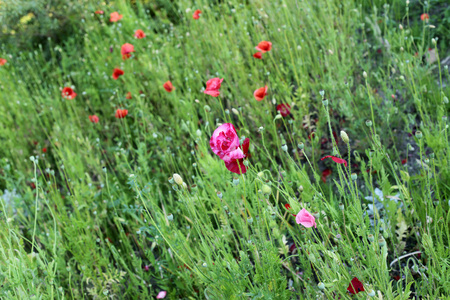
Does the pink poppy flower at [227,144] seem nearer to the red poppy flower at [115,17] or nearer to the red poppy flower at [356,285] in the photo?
the red poppy flower at [356,285]

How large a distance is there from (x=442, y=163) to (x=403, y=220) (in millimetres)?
289

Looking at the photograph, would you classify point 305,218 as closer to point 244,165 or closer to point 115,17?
point 244,165

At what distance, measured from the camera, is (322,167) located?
213 centimetres

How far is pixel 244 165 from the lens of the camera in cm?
123

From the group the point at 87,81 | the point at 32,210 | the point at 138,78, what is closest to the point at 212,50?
the point at 138,78

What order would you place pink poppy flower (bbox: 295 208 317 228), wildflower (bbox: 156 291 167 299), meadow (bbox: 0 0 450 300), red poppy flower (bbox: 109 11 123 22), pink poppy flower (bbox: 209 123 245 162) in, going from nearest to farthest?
pink poppy flower (bbox: 295 208 317 228) → pink poppy flower (bbox: 209 123 245 162) → meadow (bbox: 0 0 450 300) → wildflower (bbox: 156 291 167 299) → red poppy flower (bbox: 109 11 123 22)

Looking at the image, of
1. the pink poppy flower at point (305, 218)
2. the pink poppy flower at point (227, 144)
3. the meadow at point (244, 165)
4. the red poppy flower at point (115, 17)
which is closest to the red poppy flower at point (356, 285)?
the meadow at point (244, 165)

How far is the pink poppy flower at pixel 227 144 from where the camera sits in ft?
3.76

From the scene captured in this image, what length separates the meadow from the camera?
4.09 ft

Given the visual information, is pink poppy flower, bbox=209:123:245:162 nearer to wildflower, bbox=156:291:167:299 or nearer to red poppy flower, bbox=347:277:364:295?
red poppy flower, bbox=347:277:364:295

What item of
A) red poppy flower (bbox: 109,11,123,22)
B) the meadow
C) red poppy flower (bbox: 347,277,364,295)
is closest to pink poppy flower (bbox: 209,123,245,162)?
the meadow

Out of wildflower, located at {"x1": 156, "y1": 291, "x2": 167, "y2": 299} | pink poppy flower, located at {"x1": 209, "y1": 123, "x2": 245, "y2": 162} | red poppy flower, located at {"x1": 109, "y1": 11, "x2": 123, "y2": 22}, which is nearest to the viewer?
pink poppy flower, located at {"x1": 209, "y1": 123, "x2": 245, "y2": 162}

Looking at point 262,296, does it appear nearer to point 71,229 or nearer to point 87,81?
point 71,229

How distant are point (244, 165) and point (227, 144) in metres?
0.11
